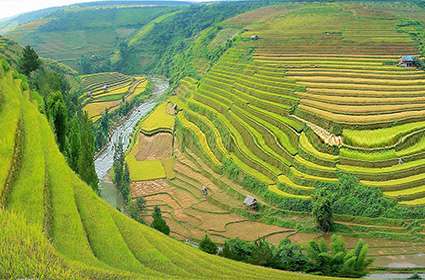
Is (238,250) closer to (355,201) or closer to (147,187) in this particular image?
(355,201)

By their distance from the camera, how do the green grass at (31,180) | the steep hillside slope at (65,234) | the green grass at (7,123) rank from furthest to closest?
1. the green grass at (7,123)
2. the green grass at (31,180)
3. the steep hillside slope at (65,234)

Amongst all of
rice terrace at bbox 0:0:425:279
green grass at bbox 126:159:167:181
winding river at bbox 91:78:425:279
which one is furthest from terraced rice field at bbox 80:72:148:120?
green grass at bbox 126:159:167:181

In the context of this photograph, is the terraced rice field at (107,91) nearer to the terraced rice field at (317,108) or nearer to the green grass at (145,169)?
the terraced rice field at (317,108)

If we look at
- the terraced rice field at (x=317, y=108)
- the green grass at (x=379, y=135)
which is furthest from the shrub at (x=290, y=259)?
the green grass at (x=379, y=135)

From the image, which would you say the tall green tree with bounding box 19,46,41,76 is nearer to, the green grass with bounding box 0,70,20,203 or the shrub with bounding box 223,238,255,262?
the green grass with bounding box 0,70,20,203

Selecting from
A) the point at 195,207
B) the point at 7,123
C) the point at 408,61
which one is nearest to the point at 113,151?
the point at 195,207

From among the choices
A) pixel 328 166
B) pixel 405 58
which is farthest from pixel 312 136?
pixel 405 58
